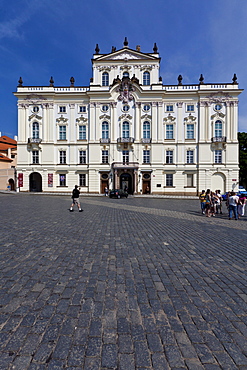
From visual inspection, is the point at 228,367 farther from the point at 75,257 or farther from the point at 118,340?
the point at 75,257

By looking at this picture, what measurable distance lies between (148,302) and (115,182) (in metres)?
29.8

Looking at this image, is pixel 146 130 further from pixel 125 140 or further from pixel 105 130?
pixel 105 130

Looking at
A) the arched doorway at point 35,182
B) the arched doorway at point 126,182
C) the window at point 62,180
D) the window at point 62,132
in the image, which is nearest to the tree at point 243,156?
the arched doorway at point 126,182

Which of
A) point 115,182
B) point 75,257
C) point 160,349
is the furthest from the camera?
point 115,182

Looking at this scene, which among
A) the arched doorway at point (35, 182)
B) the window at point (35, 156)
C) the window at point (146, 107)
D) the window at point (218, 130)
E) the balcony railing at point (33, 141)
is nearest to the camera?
the window at point (218, 130)

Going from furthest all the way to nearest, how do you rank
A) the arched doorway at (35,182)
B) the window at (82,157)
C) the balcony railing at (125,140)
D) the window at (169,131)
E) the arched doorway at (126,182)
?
the arched doorway at (35,182) → the window at (82,157) → the arched doorway at (126,182) → the window at (169,131) → the balcony railing at (125,140)

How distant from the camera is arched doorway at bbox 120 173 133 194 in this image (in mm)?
33625

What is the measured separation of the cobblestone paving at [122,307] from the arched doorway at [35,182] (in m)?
32.5

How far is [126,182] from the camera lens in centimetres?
3375

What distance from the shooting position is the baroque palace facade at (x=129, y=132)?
32.5 m

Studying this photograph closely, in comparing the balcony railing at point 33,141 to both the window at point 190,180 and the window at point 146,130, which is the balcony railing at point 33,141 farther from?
the window at point 190,180

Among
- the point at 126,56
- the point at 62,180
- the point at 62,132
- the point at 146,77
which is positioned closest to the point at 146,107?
the point at 146,77

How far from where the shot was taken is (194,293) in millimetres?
3205

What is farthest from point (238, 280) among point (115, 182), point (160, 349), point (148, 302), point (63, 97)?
point (63, 97)
